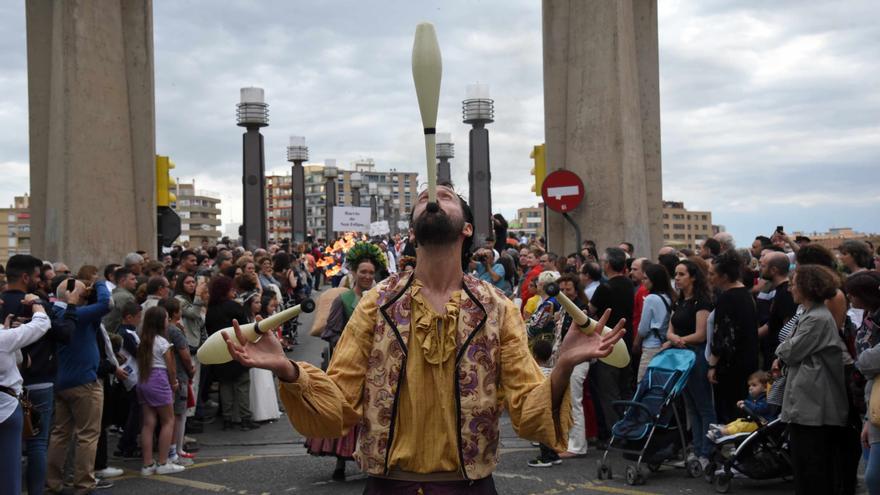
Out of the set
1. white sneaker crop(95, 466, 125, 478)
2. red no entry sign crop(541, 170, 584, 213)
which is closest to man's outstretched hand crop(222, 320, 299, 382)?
white sneaker crop(95, 466, 125, 478)

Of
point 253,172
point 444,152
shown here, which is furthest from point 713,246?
point 444,152

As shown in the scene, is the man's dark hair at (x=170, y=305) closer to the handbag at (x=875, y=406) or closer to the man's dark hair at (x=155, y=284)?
the man's dark hair at (x=155, y=284)

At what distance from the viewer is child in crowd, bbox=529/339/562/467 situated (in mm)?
8609

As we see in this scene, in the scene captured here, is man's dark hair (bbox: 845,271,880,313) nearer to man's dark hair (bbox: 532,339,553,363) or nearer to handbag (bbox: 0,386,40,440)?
man's dark hair (bbox: 532,339,553,363)

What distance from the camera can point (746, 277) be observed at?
10.2 metres

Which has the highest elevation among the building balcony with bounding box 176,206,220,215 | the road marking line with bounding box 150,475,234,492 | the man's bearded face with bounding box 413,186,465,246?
the building balcony with bounding box 176,206,220,215

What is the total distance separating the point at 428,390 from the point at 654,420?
513cm

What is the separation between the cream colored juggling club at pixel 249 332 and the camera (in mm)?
3008

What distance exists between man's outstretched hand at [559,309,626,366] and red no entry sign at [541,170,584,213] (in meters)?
11.9

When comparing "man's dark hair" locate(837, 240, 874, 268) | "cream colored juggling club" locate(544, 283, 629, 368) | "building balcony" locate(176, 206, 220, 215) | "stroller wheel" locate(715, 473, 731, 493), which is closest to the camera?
"cream colored juggling club" locate(544, 283, 629, 368)

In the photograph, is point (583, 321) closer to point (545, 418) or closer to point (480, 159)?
point (545, 418)

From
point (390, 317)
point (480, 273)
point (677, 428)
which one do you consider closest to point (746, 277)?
point (677, 428)

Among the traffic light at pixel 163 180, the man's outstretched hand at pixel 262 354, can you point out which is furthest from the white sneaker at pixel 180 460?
the traffic light at pixel 163 180

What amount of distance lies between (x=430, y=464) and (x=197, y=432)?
27.4 ft
